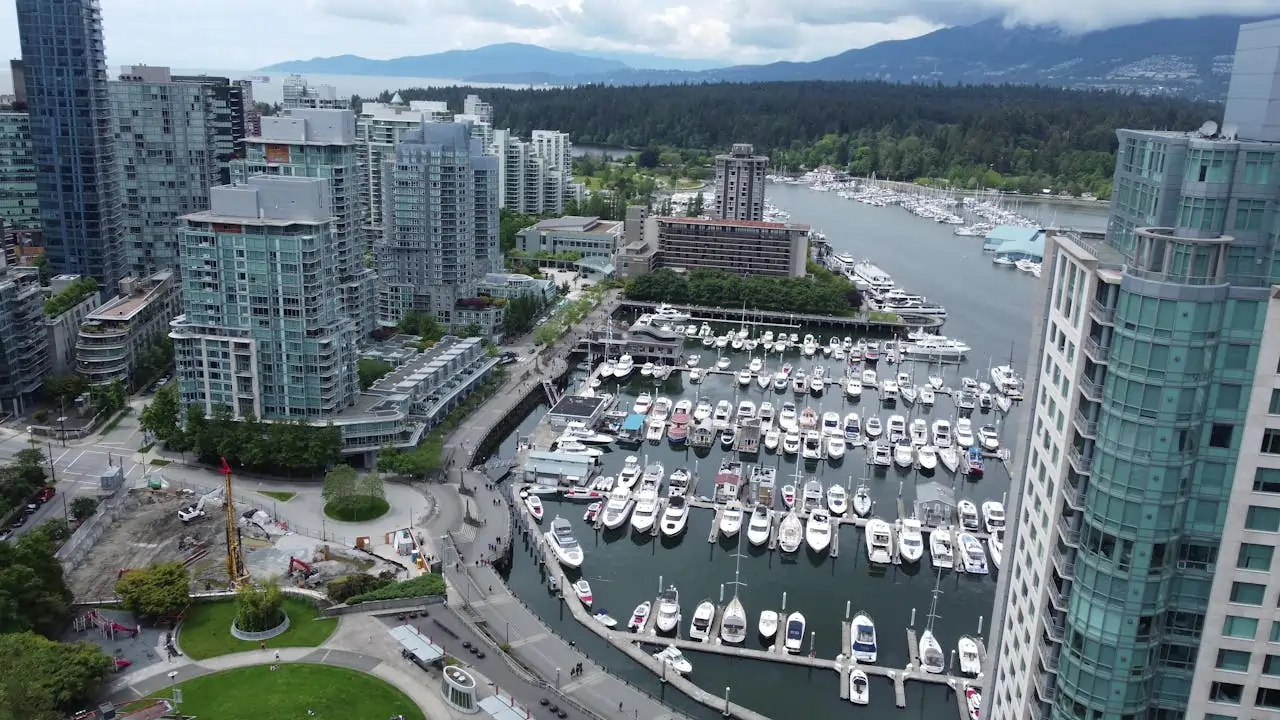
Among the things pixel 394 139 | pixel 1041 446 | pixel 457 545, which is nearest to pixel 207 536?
pixel 457 545

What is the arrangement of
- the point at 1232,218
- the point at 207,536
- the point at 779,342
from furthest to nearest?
1. the point at 779,342
2. the point at 207,536
3. the point at 1232,218

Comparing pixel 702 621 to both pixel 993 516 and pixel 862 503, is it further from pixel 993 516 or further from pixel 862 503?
pixel 993 516

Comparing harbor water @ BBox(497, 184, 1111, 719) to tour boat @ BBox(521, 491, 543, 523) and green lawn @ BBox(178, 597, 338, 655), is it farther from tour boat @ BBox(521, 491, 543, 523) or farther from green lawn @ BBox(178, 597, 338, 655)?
green lawn @ BBox(178, 597, 338, 655)

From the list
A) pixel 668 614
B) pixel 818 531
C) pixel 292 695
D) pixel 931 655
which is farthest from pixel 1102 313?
pixel 818 531

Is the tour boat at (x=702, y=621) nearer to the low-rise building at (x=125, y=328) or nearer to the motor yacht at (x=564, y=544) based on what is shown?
the motor yacht at (x=564, y=544)

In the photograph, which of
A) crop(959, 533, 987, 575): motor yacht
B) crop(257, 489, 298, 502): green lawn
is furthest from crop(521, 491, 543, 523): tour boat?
crop(959, 533, 987, 575): motor yacht

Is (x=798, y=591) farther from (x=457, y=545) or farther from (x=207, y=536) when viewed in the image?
(x=207, y=536)

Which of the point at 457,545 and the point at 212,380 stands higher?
the point at 212,380
